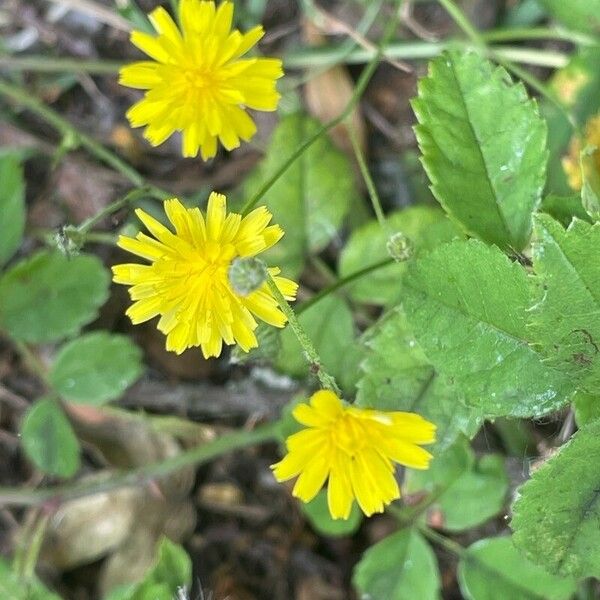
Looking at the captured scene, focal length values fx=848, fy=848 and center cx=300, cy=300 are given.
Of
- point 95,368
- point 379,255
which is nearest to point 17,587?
point 95,368

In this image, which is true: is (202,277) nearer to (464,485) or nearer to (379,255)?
(379,255)

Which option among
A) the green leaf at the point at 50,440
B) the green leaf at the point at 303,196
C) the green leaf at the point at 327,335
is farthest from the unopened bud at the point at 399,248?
the green leaf at the point at 50,440

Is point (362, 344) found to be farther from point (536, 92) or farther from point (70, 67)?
point (70, 67)

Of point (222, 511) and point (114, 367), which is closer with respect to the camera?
point (114, 367)

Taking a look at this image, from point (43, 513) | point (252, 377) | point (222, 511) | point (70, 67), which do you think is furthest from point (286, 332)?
point (70, 67)

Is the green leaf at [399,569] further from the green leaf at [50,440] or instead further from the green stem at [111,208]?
the green stem at [111,208]

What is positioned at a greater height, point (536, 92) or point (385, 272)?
point (536, 92)
